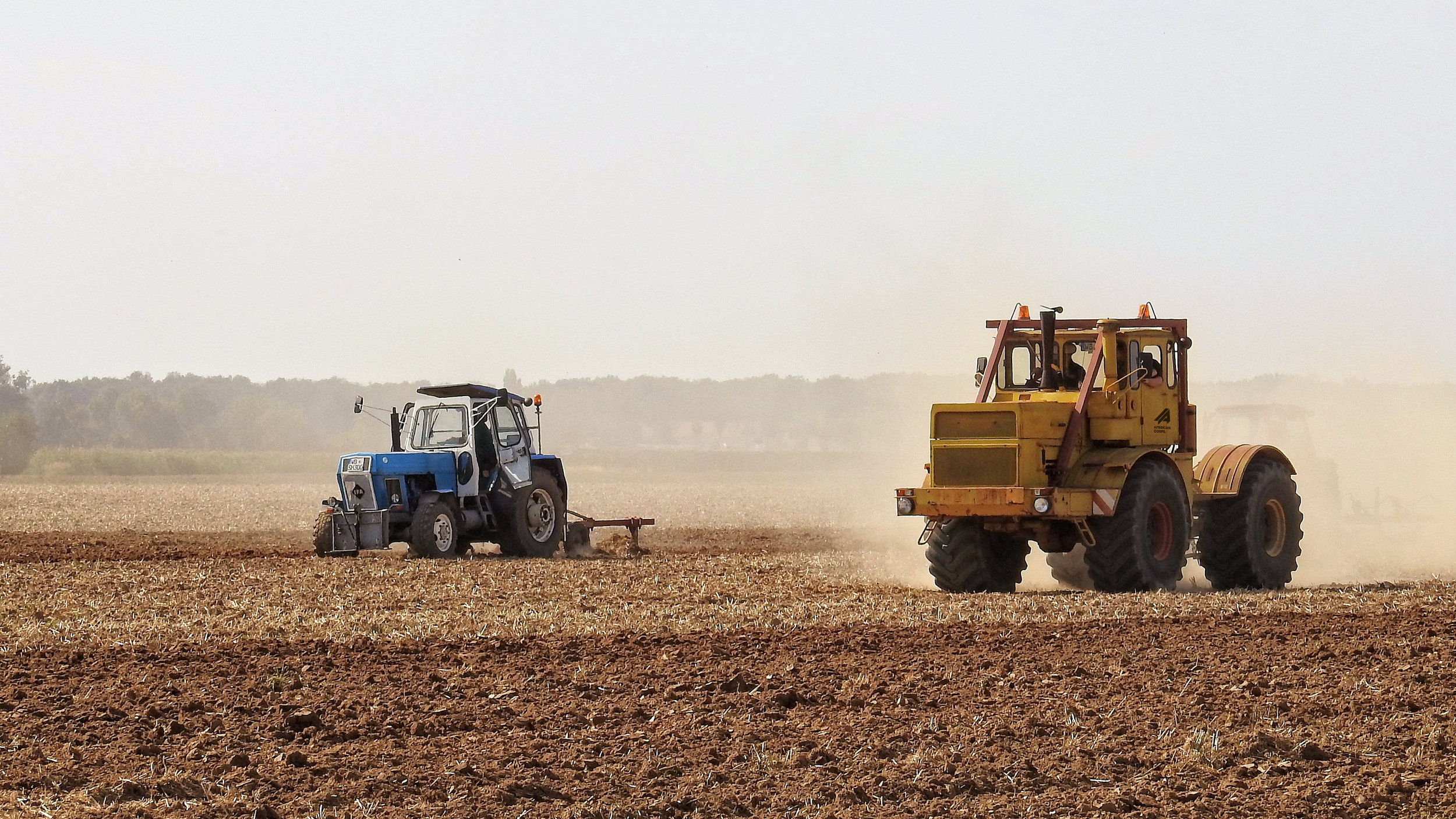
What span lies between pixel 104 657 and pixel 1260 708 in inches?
316

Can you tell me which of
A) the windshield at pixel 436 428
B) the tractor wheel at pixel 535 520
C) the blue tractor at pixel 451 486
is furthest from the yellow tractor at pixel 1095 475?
the windshield at pixel 436 428

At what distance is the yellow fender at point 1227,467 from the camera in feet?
55.8

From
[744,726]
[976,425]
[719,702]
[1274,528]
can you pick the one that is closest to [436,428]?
[976,425]

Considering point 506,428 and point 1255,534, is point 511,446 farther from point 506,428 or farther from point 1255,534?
point 1255,534

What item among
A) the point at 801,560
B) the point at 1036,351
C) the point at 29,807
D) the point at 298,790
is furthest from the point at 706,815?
the point at 801,560

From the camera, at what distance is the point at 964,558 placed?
53.9 ft

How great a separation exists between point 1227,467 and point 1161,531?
141cm

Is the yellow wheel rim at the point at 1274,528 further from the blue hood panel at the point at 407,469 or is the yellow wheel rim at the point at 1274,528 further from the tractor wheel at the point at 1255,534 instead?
the blue hood panel at the point at 407,469

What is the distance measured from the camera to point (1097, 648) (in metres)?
12.1

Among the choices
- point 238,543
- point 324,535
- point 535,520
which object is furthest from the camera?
point 238,543

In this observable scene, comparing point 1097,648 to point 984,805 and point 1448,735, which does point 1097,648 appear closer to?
point 1448,735

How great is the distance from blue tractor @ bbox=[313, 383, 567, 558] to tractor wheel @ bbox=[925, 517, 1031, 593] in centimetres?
717

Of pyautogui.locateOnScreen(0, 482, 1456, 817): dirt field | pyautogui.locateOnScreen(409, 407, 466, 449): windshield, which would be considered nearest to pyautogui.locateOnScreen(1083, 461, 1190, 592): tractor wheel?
pyautogui.locateOnScreen(0, 482, 1456, 817): dirt field

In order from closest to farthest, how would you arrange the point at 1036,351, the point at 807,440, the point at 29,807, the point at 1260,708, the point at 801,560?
the point at 29,807 → the point at 1260,708 → the point at 1036,351 → the point at 801,560 → the point at 807,440
